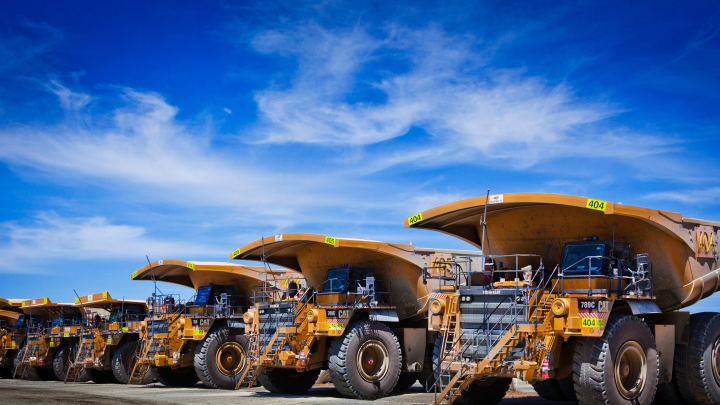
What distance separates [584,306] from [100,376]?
23588mm

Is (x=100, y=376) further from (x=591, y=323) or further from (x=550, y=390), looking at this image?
(x=591, y=323)

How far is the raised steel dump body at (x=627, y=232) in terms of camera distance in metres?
14.8

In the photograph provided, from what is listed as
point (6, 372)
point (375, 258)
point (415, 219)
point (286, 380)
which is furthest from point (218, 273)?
point (6, 372)

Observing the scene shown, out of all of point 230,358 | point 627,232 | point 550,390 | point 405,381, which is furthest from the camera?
point 230,358

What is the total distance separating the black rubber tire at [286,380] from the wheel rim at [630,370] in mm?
9451

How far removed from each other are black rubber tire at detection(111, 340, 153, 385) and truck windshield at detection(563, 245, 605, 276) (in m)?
18.6

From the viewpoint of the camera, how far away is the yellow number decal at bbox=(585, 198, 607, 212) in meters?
13.8

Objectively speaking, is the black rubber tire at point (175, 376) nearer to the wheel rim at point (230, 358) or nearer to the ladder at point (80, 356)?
the wheel rim at point (230, 358)

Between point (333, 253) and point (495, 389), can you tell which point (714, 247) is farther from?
point (333, 253)

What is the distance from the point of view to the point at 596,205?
13.9 m

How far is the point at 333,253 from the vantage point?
2119 cm

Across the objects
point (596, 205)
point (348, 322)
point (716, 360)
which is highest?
point (596, 205)

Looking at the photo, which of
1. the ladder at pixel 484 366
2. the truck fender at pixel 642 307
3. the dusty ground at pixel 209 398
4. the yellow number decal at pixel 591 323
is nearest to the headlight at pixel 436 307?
the ladder at pixel 484 366

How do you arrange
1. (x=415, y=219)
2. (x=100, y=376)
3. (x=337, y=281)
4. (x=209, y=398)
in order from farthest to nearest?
1. (x=100, y=376)
2. (x=337, y=281)
3. (x=209, y=398)
4. (x=415, y=219)
